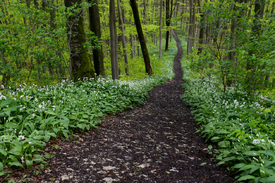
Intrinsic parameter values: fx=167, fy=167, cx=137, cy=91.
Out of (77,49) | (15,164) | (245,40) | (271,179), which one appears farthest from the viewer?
(77,49)

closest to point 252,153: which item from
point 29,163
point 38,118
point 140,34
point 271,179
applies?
point 271,179

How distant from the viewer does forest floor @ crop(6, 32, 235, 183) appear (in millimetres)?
2744

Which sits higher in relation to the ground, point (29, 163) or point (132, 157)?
point (29, 163)

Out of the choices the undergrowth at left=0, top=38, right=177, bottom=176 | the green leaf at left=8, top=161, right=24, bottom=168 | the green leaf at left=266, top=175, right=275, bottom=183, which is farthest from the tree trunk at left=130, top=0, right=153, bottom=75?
→ the green leaf at left=266, top=175, right=275, bottom=183

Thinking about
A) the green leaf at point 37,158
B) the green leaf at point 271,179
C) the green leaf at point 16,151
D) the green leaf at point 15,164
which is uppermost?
the green leaf at point 16,151

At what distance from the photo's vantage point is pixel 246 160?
9.61 ft

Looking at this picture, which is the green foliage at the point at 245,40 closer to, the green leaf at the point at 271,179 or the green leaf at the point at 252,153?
the green leaf at the point at 252,153

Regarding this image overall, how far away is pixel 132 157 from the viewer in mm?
3582

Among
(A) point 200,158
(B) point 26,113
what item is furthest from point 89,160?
(A) point 200,158

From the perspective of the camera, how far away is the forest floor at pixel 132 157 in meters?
2.74

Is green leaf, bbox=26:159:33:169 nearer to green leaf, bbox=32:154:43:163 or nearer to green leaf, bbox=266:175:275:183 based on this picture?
green leaf, bbox=32:154:43:163

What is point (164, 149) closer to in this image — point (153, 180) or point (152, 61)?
point (153, 180)

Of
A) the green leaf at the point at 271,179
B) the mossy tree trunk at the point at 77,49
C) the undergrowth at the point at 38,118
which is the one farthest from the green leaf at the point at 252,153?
the mossy tree trunk at the point at 77,49

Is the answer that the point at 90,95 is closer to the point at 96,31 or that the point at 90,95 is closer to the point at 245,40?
the point at 96,31
